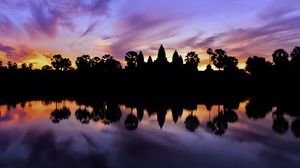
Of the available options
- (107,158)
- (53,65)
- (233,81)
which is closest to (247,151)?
(107,158)

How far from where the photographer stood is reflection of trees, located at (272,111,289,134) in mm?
27834

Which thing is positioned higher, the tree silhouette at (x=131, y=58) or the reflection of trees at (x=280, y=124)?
the tree silhouette at (x=131, y=58)

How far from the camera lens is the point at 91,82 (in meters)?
110

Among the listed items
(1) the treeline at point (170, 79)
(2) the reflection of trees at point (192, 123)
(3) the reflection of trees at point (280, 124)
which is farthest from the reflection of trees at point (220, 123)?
(1) the treeline at point (170, 79)

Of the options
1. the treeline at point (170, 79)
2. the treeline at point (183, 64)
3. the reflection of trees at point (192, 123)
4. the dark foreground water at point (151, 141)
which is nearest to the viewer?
the dark foreground water at point (151, 141)

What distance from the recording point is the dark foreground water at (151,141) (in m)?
17.6

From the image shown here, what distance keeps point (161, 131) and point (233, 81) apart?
3072 inches

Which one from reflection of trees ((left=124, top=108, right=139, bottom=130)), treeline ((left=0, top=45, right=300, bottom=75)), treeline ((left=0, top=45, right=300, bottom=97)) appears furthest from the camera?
treeline ((left=0, top=45, right=300, bottom=75))

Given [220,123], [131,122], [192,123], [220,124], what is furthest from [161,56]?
[220,124]

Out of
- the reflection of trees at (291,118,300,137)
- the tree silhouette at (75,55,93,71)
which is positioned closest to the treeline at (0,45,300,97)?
the tree silhouette at (75,55,93,71)

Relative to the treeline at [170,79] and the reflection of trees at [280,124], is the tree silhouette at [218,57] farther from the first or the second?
the reflection of trees at [280,124]

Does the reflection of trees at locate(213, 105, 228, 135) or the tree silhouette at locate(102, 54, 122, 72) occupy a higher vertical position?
the tree silhouette at locate(102, 54, 122, 72)

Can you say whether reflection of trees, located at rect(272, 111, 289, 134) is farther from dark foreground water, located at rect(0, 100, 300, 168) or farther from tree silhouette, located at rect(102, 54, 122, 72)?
tree silhouette, located at rect(102, 54, 122, 72)

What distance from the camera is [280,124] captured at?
1217 inches
